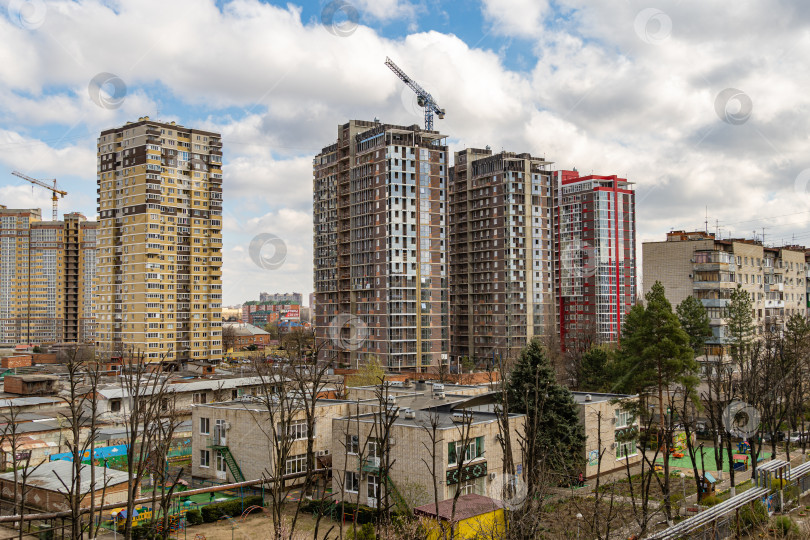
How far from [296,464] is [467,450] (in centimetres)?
775

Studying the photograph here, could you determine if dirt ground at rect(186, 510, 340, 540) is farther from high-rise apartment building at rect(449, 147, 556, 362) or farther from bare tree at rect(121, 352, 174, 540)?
high-rise apartment building at rect(449, 147, 556, 362)

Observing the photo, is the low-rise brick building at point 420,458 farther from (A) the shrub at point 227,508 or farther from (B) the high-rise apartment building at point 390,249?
(B) the high-rise apartment building at point 390,249

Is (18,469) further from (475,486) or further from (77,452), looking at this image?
(475,486)

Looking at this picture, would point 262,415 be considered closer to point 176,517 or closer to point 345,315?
point 176,517

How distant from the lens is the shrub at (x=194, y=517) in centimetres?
2056

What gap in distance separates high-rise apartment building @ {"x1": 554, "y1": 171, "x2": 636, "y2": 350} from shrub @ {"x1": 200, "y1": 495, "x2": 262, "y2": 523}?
5327cm

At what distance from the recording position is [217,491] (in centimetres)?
2430

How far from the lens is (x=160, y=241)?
218 ft

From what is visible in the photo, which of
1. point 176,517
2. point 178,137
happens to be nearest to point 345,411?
point 176,517

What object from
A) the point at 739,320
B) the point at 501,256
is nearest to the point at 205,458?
the point at 739,320

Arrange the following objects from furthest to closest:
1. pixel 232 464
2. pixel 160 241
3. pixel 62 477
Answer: pixel 160 241
pixel 232 464
pixel 62 477

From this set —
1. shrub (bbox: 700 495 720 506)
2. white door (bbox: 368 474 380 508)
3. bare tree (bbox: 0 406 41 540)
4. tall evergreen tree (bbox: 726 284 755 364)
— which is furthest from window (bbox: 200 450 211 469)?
tall evergreen tree (bbox: 726 284 755 364)

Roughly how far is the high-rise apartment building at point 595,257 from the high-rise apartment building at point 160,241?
39.3 m

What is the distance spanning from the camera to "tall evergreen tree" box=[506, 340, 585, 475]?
943 inches
